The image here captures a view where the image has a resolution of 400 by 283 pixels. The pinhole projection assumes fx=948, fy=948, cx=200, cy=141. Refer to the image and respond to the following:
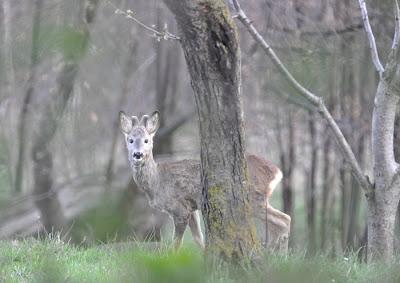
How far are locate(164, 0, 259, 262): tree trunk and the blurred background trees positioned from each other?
5.18m

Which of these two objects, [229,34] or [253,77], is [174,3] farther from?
[253,77]

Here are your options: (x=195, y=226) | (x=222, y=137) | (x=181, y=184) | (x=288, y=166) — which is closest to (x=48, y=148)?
(x=288, y=166)

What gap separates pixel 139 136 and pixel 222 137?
4093mm

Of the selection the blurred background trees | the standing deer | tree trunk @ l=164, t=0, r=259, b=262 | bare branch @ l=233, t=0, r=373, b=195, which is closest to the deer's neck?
the standing deer

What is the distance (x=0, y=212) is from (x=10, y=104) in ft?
38.3

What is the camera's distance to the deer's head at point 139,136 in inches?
405

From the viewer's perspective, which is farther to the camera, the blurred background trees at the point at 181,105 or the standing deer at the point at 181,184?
the blurred background trees at the point at 181,105

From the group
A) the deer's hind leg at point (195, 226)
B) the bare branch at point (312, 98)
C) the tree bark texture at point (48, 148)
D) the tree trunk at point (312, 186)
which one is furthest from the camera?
the tree trunk at point (312, 186)

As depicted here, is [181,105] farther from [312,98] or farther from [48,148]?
[312,98]

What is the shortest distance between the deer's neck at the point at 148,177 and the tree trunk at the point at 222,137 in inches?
156

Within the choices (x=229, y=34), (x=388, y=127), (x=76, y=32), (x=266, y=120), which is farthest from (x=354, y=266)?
(x=266, y=120)

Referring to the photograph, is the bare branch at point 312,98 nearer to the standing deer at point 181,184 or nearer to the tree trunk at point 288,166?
the standing deer at point 181,184

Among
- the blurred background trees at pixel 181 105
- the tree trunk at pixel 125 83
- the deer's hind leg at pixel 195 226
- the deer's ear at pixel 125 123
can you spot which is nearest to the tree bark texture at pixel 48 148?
the blurred background trees at pixel 181 105

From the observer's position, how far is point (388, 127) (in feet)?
28.0
